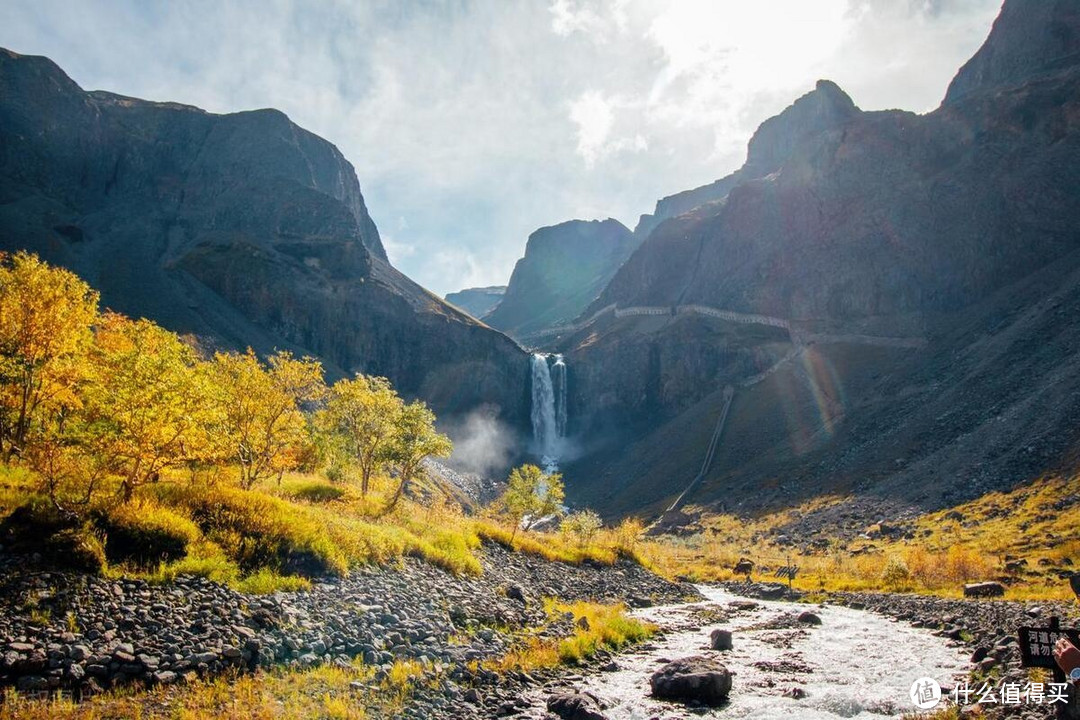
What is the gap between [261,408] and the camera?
2848 centimetres

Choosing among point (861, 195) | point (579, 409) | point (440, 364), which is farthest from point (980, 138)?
point (440, 364)

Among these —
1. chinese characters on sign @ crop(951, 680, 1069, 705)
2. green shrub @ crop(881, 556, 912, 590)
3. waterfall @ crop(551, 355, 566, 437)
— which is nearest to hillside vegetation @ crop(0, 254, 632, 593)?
chinese characters on sign @ crop(951, 680, 1069, 705)

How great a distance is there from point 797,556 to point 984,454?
2121 centimetres

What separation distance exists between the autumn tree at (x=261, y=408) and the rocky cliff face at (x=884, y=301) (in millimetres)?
56314

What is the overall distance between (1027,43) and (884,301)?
3188 inches

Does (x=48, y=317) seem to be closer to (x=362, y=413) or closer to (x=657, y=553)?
(x=362, y=413)

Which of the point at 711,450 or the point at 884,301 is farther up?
the point at 884,301

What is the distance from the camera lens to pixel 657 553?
57.6m

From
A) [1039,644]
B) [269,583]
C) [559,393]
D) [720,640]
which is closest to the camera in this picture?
[1039,644]

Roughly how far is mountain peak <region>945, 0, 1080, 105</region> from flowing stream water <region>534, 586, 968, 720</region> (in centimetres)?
14031

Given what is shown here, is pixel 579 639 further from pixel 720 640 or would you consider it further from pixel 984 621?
pixel 984 621

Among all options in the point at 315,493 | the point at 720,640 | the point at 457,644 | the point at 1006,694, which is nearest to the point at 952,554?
the point at 720,640

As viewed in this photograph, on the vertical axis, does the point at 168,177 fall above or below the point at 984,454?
above

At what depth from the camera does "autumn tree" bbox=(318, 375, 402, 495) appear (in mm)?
35156
